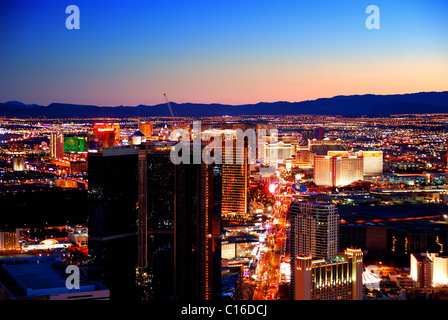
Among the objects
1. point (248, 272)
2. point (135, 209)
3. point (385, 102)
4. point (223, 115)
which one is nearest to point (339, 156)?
point (223, 115)

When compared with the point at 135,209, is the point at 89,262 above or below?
below

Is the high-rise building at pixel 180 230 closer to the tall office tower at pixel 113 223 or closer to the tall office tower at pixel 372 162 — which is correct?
the tall office tower at pixel 113 223

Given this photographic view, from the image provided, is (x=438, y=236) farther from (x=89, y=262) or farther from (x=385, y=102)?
(x=385, y=102)

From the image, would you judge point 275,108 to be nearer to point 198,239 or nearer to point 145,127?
point 145,127

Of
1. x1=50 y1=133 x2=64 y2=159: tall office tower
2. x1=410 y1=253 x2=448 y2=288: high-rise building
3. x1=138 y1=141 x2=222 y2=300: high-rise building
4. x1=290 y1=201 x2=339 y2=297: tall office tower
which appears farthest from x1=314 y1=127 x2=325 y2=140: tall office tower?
x1=138 y1=141 x2=222 y2=300: high-rise building

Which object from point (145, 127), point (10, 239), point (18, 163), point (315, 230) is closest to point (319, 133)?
point (18, 163)

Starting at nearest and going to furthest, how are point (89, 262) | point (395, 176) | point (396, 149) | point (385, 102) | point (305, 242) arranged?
point (89, 262) → point (305, 242) → point (395, 176) → point (396, 149) → point (385, 102)
